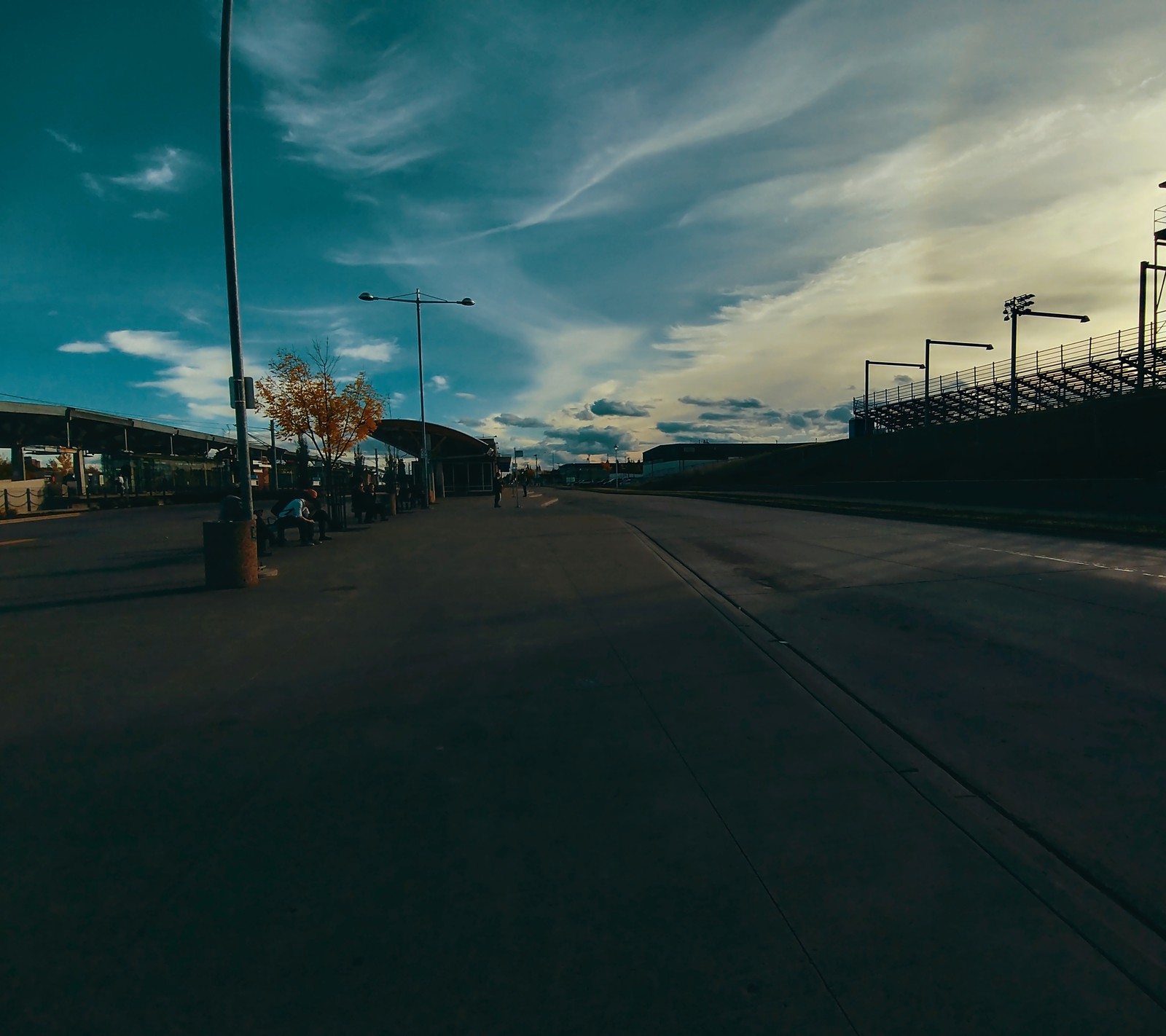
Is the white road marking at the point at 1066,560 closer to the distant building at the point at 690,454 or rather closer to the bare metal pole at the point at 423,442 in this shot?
the bare metal pole at the point at 423,442

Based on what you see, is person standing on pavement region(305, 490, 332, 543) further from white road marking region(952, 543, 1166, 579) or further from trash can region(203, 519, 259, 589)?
white road marking region(952, 543, 1166, 579)

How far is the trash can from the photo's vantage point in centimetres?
1020

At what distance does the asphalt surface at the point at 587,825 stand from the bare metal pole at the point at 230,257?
12.9 feet

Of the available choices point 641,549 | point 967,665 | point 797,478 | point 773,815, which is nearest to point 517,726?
point 773,815

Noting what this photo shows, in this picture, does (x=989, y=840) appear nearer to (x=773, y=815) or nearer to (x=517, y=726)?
(x=773, y=815)

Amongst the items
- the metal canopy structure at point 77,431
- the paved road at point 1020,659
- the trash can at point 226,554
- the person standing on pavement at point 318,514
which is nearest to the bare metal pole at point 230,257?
the trash can at point 226,554

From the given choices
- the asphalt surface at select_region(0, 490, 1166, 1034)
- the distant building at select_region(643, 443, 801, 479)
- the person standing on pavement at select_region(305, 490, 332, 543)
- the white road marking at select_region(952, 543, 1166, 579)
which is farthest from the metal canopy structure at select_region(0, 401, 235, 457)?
the distant building at select_region(643, 443, 801, 479)

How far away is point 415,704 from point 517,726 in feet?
3.09

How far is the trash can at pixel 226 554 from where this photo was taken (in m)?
10.2

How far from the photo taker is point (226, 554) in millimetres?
10227

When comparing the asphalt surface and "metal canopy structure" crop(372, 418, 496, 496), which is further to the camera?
"metal canopy structure" crop(372, 418, 496, 496)

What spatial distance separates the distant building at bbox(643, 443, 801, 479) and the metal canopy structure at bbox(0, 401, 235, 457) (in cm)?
8717

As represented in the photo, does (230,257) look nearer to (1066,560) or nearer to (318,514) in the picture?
(318,514)

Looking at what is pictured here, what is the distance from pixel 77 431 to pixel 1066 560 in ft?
193
